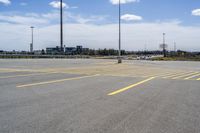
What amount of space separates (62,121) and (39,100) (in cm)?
226

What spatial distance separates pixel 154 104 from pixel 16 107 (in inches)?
148

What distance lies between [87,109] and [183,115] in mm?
2334

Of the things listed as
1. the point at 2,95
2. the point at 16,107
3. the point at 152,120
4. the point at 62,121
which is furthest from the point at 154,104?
the point at 2,95

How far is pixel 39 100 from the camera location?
274 inches

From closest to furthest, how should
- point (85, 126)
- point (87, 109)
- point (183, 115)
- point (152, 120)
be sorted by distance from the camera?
point (85, 126), point (152, 120), point (183, 115), point (87, 109)

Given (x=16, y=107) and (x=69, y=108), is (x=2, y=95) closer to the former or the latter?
(x=16, y=107)

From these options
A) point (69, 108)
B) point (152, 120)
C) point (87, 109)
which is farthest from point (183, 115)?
point (69, 108)

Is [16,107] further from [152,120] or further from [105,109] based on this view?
[152,120]

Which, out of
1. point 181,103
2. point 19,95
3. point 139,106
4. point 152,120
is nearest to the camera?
point 152,120

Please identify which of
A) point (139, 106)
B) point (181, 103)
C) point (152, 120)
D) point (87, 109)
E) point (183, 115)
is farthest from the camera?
point (181, 103)

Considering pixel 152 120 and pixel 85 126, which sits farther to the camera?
pixel 152 120

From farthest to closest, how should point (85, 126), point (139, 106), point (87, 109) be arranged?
point (139, 106) → point (87, 109) → point (85, 126)

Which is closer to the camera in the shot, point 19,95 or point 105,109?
point 105,109

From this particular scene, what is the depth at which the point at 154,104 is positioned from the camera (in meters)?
6.75
